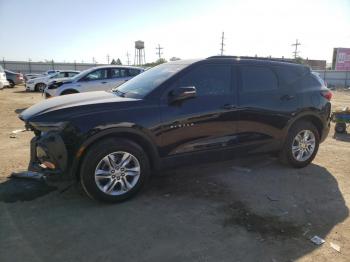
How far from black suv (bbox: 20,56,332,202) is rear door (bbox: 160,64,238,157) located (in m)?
0.01

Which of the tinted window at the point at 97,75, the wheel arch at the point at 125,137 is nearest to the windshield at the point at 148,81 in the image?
the wheel arch at the point at 125,137

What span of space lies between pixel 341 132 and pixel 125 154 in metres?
7.02

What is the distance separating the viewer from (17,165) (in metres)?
5.59

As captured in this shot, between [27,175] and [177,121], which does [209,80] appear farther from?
[27,175]

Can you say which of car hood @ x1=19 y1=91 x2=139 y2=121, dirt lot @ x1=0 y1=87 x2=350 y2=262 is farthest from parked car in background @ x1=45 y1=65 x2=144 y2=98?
car hood @ x1=19 y1=91 x2=139 y2=121

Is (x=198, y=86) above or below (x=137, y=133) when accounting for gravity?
above

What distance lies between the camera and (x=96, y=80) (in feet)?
40.0

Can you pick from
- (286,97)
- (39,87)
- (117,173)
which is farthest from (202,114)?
(39,87)

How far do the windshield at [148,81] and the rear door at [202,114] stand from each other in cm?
22

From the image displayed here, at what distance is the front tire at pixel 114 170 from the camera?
13.1 ft

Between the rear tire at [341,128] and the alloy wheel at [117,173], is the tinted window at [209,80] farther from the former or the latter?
the rear tire at [341,128]

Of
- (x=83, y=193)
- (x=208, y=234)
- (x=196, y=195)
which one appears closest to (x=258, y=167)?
(x=196, y=195)

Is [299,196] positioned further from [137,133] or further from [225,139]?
[137,133]

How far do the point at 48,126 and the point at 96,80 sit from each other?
8.58 m
